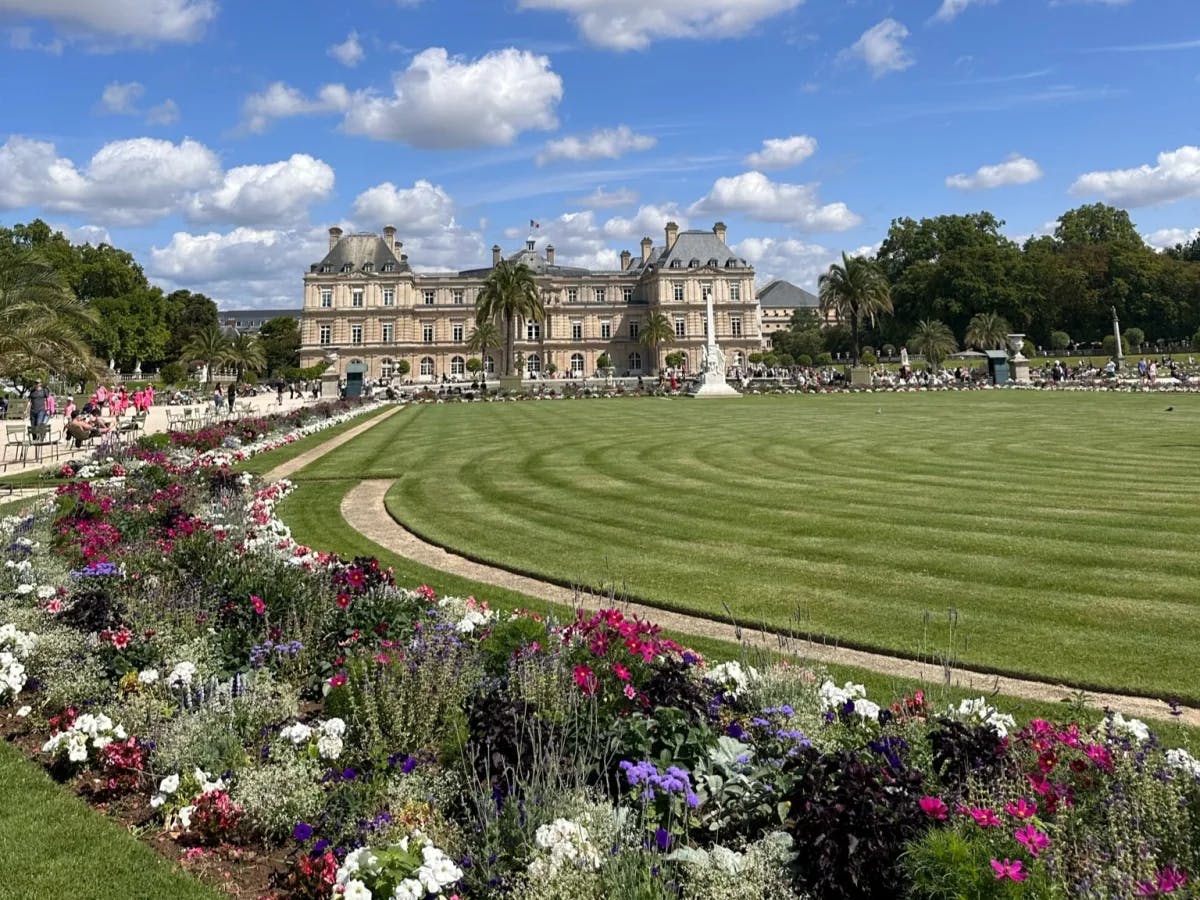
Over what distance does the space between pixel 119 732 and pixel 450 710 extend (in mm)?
1886

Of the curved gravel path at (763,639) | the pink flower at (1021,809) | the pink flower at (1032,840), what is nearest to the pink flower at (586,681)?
the curved gravel path at (763,639)

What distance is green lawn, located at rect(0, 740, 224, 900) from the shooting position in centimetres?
368

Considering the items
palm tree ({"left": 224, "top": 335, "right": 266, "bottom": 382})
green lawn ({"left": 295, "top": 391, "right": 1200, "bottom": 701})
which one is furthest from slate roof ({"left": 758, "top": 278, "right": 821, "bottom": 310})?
green lawn ({"left": 295, "top": 391, "right": 1200, "bottom": 701})

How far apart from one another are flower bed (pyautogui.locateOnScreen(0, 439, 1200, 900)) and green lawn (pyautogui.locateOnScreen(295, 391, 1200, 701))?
2.19 meters

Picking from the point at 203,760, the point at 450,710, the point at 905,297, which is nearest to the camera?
the point at 203,760

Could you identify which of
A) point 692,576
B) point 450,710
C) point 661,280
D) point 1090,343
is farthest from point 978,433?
point 661,280

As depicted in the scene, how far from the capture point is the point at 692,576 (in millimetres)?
8977

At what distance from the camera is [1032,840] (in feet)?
9.55

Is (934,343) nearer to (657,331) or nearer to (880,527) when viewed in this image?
(657,331)

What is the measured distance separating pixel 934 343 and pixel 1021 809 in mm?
71656

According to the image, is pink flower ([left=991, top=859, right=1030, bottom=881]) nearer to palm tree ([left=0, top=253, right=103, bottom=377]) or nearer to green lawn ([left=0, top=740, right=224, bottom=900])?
green lawn ([left=0, top=740, right=224, bottom=900])

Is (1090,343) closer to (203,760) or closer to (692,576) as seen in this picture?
(692,576)

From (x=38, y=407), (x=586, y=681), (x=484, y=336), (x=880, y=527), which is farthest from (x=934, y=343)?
(x=586, y=681)

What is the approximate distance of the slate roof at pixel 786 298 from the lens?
510 feet
